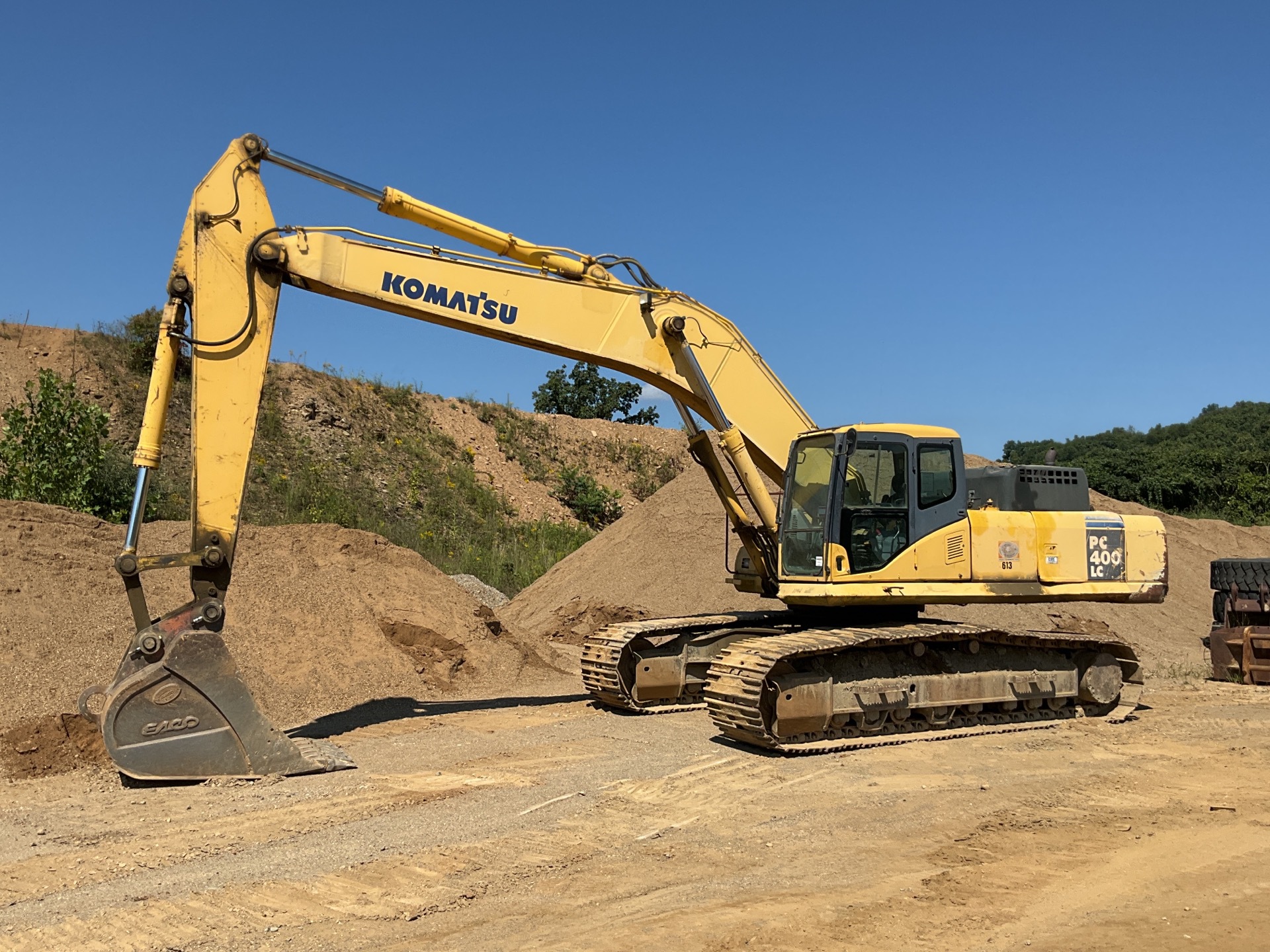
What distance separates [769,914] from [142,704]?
4.81 metres

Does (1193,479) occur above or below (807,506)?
above

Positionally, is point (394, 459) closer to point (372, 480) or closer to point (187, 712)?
point (372, 480)

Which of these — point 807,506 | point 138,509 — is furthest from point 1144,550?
point 138,509

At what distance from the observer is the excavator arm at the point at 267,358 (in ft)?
25.0

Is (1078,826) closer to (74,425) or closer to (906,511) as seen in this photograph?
(906,511)

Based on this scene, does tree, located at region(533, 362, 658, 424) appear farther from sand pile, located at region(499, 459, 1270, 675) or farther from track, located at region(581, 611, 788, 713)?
track, located at region(581, 611, 788, 713)

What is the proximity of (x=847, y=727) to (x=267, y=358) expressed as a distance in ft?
19.1

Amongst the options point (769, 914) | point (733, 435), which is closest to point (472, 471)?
point (733, 435)

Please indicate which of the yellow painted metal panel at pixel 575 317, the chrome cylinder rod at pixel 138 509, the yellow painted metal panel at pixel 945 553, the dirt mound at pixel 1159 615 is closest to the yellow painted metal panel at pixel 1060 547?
the yellow painted metal panel at pixel 945 553

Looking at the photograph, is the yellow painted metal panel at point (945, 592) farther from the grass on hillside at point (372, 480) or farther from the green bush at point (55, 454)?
the grass on hillside at point (372, 480)

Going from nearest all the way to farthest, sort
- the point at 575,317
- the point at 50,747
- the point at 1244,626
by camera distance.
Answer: the point at 50,747 < the point at 575,317 < the point at 1244,626

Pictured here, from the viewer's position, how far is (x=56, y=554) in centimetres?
1251

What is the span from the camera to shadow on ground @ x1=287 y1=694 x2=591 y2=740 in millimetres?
10250

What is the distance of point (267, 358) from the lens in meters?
8.63
